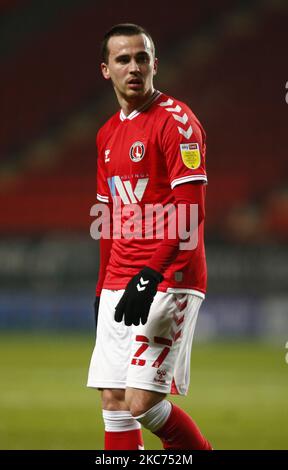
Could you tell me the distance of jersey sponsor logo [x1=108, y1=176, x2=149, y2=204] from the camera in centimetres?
428

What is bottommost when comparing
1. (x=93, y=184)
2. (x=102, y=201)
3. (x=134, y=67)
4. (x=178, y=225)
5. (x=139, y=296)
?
(x=139, y=296)

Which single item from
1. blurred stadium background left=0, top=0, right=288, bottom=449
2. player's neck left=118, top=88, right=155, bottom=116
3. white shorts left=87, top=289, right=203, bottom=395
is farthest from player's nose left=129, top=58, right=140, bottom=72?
blurred stadium background left=0, top=0, right=288, bottom=449

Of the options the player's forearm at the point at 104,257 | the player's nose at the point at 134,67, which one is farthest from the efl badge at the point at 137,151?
the player's forearm at the point at 104,257

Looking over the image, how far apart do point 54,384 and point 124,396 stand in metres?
5.79

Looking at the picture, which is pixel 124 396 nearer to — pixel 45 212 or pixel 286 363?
pixel 286 363

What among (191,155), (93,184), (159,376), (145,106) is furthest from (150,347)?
(93,184)

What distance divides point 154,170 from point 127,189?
17cm

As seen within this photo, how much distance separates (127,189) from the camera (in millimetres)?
4332

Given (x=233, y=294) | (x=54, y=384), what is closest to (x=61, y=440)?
(x=54, y=384)

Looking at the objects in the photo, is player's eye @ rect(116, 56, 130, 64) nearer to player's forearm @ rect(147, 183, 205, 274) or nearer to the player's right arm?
the player's right arm

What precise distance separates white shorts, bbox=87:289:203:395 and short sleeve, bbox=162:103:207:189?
528 millimetres

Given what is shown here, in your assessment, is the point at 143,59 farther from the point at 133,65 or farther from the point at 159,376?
the point at 159,376

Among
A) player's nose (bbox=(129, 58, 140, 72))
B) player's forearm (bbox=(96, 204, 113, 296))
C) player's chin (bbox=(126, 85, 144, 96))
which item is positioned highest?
player's nose (bbox=(129, 58, 140, 72))

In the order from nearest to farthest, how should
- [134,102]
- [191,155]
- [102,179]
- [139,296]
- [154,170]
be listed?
[139,296], [191,155], [154,170], [134,102], [102,179]
